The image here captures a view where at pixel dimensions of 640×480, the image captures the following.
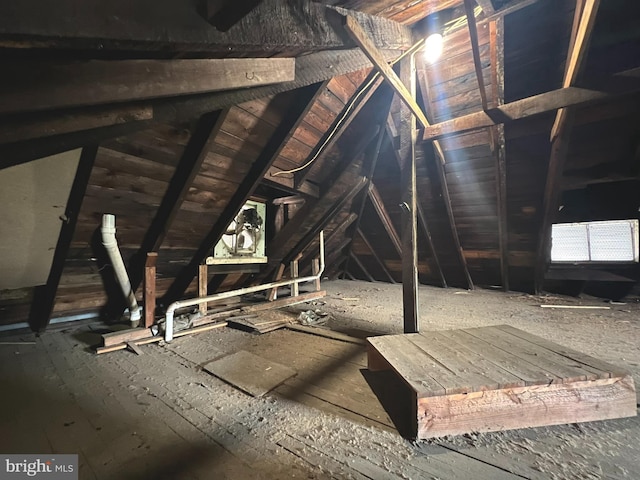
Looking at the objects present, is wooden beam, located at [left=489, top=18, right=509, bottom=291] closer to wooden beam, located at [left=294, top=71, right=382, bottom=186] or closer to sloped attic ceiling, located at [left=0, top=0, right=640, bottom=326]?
sloped attic ceiling, located at [left=0, top=0, right=640, bottom=326]

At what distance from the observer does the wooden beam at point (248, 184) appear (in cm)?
211

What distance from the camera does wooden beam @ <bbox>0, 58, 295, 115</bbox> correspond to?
0.62 m

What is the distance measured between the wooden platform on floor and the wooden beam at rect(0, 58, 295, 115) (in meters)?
1.51

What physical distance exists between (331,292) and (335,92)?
371 centimetres

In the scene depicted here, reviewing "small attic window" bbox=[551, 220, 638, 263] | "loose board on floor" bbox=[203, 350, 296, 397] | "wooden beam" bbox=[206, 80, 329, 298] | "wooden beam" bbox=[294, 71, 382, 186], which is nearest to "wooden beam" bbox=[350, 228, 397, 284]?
"wooden beam" bbox=[294, 71, 382, 186]

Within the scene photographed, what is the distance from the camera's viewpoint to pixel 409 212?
214 cm

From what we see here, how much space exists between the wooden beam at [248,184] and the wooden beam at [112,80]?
3.39 feet

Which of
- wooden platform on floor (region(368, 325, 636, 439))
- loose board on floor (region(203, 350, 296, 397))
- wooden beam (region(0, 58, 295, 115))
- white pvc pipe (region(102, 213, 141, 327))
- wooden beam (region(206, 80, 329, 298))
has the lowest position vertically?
loose board on floor (region(203, 350, 296, 397))

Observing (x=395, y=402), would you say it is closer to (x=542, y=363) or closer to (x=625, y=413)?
(x=542, y=363)

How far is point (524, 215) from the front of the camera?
3.69 metres

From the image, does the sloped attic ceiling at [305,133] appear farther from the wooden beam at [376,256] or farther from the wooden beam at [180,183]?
the wooden beam at [376,256]

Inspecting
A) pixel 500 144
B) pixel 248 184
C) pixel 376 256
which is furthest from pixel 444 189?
pixel 248 184

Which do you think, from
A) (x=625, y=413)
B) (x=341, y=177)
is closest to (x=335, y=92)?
(x=341, y=177)

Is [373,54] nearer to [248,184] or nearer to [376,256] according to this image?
[248,184]
